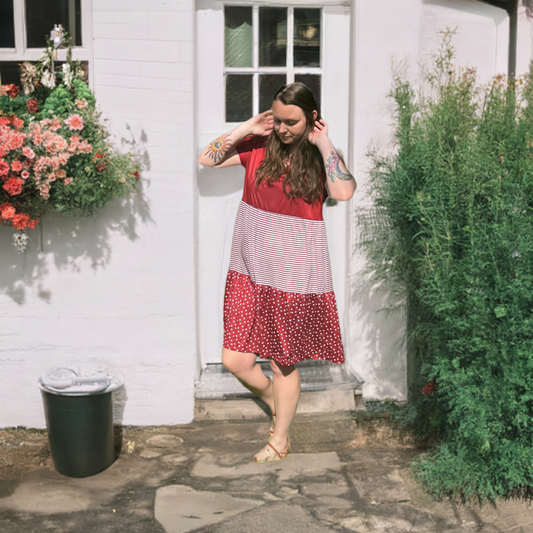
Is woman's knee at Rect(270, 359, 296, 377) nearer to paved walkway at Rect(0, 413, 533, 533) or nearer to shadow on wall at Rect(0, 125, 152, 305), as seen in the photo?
paved walkway at Rect(0, 413, 533, 533)

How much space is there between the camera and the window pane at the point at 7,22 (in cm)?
418

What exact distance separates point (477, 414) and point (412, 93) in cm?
213

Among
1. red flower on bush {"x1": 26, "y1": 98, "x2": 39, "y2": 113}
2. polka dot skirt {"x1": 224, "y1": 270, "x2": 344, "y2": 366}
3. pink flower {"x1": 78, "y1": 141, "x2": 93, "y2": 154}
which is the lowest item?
polka dot skirt {"x1": 224, "y1": 270, "x2": 344, "y2": 366}

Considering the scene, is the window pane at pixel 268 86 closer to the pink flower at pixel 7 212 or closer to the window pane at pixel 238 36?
the window pane at pixel 238 36

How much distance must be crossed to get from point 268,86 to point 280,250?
1505 millimetres

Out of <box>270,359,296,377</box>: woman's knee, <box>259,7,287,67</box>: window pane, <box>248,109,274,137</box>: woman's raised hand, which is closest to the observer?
<box>248,109,274,137</box>: woman's raised hand

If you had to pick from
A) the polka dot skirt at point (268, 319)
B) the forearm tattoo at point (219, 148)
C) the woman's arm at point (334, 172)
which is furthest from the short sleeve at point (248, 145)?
the polka dot skirt at point (268, 319)

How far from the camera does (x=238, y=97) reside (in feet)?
14.8

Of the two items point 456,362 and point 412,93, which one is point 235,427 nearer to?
point 456,362

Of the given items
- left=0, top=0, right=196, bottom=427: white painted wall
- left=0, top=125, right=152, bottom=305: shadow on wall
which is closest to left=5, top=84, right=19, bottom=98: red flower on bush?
left=0, top=0, right=196, bottom=427: white painted wall

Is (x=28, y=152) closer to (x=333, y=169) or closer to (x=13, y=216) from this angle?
(x=13, y=216)

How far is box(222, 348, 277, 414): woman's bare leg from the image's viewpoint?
3652 mm

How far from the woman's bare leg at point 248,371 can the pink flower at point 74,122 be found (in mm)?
1536

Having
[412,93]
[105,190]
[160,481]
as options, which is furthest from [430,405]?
[105,190]
